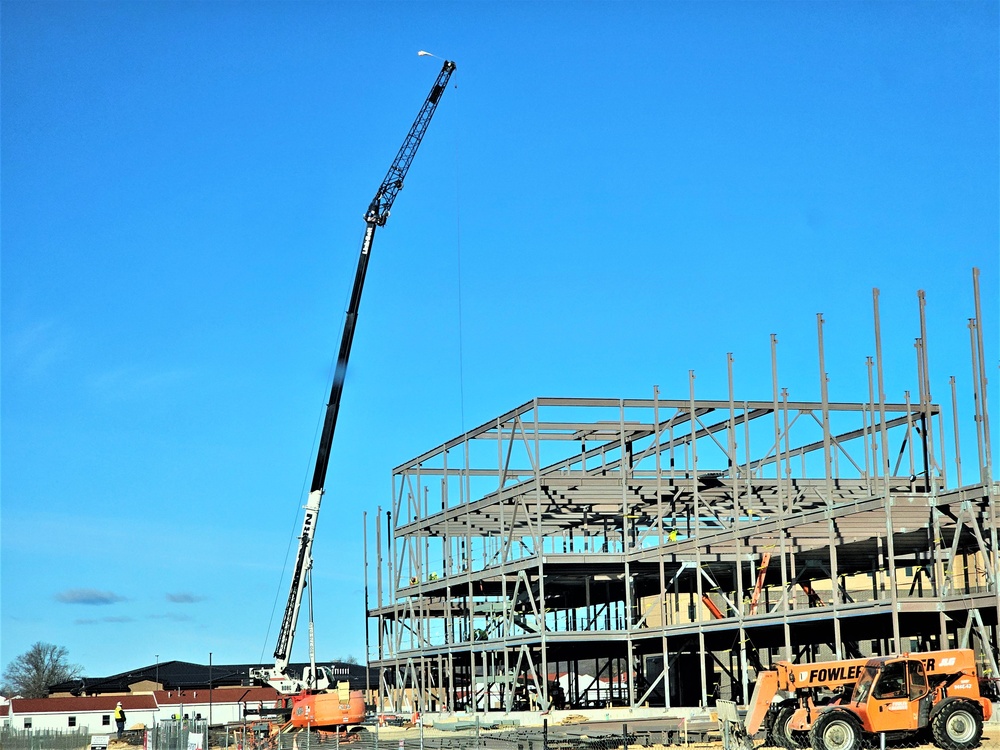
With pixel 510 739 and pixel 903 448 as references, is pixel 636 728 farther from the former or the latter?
pixel 903 448

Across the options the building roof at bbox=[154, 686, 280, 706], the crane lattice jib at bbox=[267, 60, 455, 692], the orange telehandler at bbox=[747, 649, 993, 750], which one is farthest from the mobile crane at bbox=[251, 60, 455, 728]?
the building roof at bbox=[154, 686, 280, 706]

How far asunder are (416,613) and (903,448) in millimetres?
27988

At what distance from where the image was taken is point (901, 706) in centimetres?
3066

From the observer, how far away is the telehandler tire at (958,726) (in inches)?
1192

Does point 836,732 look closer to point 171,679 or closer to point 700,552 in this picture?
point 700,552

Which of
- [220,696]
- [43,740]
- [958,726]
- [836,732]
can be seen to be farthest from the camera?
[220,696]

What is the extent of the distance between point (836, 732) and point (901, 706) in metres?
1.64

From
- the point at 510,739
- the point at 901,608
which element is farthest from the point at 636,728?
the point at 901,608

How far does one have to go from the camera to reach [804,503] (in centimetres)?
5884

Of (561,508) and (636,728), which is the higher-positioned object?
(561,508)

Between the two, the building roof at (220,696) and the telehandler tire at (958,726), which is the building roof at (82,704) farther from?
the telehandler tire at (958,726)

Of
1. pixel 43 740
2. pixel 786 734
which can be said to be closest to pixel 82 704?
pixel 43 740

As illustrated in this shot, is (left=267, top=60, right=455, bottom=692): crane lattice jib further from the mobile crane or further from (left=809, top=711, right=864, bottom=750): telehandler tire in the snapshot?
(left=809, top=711, right=864, bottom=750): telehandler tire

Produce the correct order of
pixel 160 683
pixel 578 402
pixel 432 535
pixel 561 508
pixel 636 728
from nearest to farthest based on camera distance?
pixel 636 728 < pixel 578 402 < pixel 561 508 < pixel 432 535 < pixel 160 683
